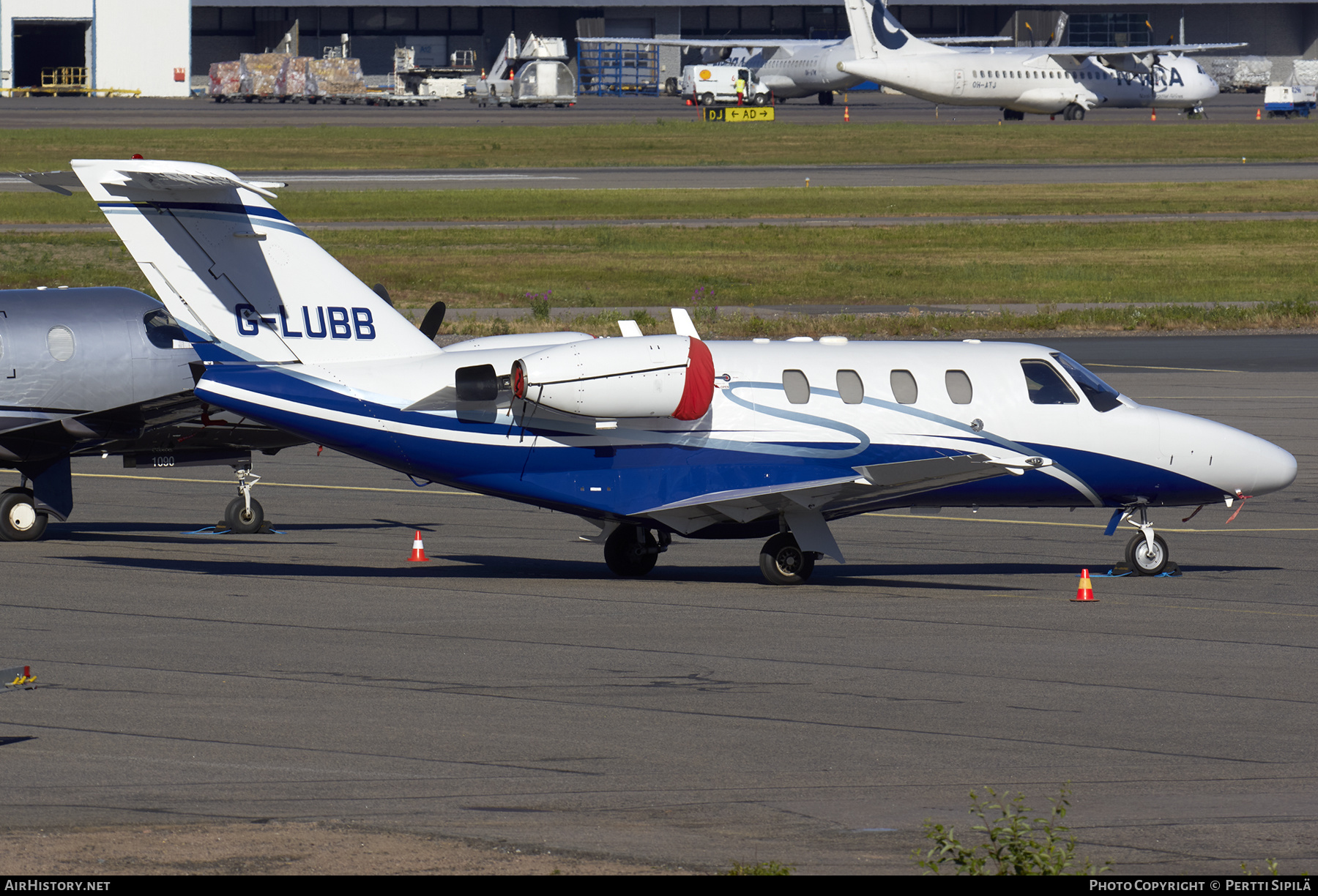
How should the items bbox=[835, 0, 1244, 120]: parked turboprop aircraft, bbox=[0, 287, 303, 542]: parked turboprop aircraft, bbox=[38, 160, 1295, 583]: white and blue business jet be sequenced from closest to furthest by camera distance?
bbox=[38, 160, 1295, 583]: white and blue business jet, bbox=[0, 287, 303, 542]: parked turboprop aircraft, bbox=[835, 0, 1244, 120]: parked turboprop aircraft

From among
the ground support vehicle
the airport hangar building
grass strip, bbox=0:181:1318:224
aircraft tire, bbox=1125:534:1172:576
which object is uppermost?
the airport hangar building

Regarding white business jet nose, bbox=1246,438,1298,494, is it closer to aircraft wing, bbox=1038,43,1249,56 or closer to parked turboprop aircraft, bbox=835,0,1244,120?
parked turboprop aircraft, bbox=835,0,1244,120

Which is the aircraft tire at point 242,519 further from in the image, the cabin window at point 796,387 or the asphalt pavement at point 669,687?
the cabin window at point 796,387

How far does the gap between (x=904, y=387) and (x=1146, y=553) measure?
3691mm

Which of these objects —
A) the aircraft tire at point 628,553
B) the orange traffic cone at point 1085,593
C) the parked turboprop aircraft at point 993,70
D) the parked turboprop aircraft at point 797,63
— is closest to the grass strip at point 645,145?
the parked turboprop aircraft at point 993,70

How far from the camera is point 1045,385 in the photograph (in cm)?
2116

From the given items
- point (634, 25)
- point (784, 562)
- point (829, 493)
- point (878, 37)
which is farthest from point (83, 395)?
point (634, 25)

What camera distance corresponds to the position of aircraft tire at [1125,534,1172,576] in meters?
21.0

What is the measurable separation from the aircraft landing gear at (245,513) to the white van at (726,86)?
117619 millimetres

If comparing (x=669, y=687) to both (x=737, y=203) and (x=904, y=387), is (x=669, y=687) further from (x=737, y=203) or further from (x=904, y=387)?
(x=737, y=203)

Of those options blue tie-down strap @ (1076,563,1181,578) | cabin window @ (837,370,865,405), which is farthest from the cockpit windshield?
cabin window @ (837,370,865,405)

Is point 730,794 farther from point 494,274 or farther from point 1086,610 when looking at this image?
point 494,274

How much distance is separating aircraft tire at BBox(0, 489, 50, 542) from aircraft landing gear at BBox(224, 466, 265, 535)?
2516 millimetres

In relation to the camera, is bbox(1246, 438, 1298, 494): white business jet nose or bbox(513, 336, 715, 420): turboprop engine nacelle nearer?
bbox(513, 336, 715, 420): turboprop engine nacelle
